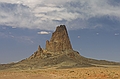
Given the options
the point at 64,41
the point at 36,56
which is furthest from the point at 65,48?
the point at 36,56

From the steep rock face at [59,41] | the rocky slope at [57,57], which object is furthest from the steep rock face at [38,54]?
the steep rock face at [59,41]

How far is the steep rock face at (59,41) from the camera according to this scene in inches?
7500

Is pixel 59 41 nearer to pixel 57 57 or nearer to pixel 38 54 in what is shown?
pixel 38 54

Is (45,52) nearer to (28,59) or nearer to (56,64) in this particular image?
(28,59)

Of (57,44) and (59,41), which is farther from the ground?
(59,41)

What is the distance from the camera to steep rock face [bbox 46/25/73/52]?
19050cm

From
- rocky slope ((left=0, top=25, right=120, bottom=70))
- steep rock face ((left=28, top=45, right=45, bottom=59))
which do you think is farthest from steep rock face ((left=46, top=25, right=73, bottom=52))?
steep rock face ((left=28, top=45, right=45, bottom=59))

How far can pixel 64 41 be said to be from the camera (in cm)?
19412

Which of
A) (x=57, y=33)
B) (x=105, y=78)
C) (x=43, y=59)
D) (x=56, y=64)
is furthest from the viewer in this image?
(x=57, y=33)

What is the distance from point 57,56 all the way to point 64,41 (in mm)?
23088

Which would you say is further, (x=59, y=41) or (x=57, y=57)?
(x=59, y=41)

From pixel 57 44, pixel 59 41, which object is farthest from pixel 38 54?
pixel 59 41

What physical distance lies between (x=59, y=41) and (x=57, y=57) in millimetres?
25765

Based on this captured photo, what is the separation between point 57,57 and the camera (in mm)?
171500
